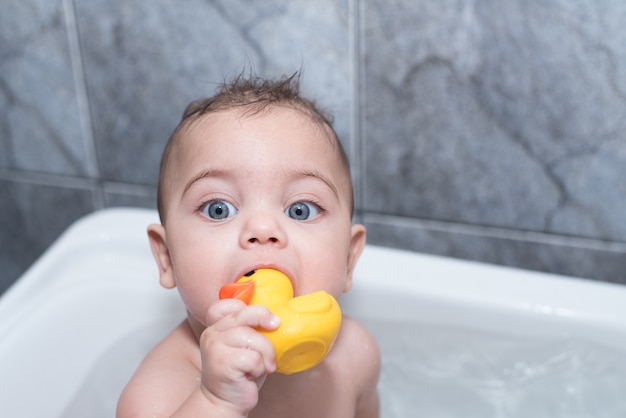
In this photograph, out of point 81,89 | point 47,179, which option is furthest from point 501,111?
point 47,179

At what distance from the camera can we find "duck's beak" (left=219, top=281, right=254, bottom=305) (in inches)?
27.5

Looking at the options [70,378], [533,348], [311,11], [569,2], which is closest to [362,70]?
[311,11]

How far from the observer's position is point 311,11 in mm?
1135

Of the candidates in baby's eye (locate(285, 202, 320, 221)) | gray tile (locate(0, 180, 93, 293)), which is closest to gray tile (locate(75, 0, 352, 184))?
gray tile (locate(0, 180, 93, 293))

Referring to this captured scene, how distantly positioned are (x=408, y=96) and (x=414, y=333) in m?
0.34

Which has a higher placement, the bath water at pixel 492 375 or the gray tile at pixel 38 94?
the gray tile at pixel 38 94

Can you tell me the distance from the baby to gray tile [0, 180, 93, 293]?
0.60 meters

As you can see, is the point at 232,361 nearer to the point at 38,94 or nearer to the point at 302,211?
the point at 302,211

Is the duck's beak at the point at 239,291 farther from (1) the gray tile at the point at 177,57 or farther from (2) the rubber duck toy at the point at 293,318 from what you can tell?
(1) the gray tile at the point at 177,57

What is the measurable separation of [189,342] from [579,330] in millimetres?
497

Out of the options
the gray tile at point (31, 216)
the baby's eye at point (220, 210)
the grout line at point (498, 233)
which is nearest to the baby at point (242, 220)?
the baby's eye at point (220, 210)

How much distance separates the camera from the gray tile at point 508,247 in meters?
1.16

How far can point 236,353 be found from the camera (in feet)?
2.15

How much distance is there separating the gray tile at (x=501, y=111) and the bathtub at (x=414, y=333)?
129mm
